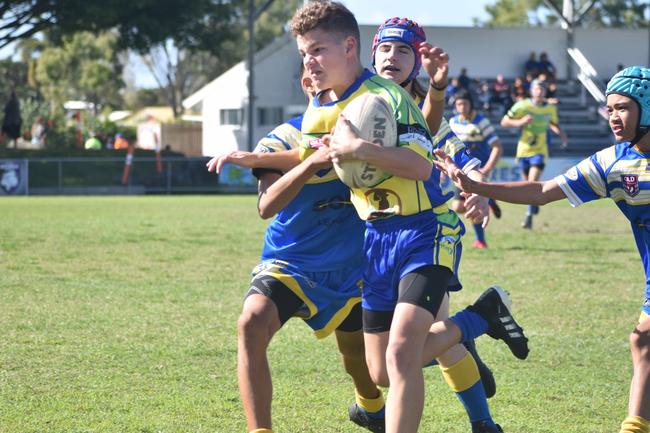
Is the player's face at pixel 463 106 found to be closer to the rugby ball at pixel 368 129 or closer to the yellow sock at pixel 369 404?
the yellow sock at pixel 369 404

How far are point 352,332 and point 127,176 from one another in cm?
2790

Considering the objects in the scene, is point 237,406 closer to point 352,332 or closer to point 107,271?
point 352,332

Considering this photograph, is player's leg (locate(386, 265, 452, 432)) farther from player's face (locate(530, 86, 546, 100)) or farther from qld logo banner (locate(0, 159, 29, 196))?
qld logo banner (locate(0, 159, 29, 196))

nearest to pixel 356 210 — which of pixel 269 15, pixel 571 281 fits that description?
pixel 571 281

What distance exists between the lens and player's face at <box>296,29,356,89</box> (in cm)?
508

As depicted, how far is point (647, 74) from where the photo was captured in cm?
564

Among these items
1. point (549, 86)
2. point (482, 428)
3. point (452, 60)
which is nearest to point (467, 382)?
point (482, 428)

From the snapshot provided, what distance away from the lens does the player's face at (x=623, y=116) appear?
5.60 m

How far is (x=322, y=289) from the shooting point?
559 cm

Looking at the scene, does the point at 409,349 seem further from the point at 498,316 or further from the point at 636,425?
the point at 636,425

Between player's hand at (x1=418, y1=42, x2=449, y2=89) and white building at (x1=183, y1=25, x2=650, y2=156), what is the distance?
1453 inches

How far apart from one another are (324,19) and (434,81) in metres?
1.02

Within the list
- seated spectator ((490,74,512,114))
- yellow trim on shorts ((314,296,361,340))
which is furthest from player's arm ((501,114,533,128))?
seated spectator ((490,74,512,114))

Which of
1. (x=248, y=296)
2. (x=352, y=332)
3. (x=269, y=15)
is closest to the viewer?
(x=248, y=296)
